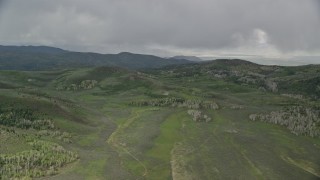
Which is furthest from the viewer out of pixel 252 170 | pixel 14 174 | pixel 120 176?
pixel 252 170

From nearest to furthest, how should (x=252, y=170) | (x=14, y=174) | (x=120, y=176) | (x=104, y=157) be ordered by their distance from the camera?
(x=14, y=174)
(x=120, y=176)
(x=252, y=170)
(x=104, y=157)

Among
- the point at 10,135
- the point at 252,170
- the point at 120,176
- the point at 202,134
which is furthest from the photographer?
the point at 202,134

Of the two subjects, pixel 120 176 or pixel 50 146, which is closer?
pixel 120 176

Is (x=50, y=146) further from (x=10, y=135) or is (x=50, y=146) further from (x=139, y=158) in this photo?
(x=139, y=158)

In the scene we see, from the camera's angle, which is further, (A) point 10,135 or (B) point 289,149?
(B) point 289,149

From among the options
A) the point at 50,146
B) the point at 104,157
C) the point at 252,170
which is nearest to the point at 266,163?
the point at 252,170

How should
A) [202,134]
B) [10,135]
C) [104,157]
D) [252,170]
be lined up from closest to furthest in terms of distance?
[252,170] < [104,157] < [10,135] < [202,134]

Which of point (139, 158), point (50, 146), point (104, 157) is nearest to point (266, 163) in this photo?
point (139, 158)

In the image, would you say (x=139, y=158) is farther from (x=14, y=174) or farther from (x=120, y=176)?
(x=14, y=174)

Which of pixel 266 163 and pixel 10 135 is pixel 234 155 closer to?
pixel 266 163
